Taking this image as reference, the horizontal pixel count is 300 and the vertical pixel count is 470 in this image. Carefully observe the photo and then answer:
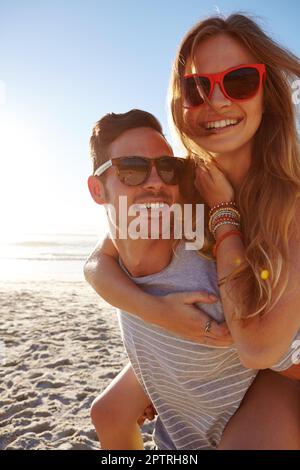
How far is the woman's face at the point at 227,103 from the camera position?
7.82 feet

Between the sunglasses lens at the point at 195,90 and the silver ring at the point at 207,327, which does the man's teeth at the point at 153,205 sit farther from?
the silver ring at the point at 207,327

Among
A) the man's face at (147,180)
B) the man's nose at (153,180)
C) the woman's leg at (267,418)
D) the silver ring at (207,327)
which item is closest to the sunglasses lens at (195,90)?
the man's face at (147,180)

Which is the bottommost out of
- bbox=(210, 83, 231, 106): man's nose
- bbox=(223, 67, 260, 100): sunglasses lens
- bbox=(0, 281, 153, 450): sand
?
bbox=(0, 281, 153, 450): sand

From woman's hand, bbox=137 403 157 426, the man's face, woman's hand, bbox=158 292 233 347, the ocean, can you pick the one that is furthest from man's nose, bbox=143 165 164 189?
the ocean

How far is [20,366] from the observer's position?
5664 millimetres

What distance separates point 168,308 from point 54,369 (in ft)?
12.7

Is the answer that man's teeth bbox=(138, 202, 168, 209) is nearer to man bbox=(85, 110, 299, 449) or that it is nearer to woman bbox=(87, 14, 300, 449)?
man bbox=(85, 110, 299, 449)

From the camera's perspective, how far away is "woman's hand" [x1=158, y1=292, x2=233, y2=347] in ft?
6.96

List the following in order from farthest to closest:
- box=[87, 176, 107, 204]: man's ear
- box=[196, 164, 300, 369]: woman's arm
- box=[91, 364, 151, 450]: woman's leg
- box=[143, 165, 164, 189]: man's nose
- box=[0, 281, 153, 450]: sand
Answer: box=[0, 281, 153, 450]: sand → box=[87, 176, 107, 204]: man's ear → box=[91, 364, 151, 450]: woman's leg → box=[143, 165, 164, 189]: man's nose → box=[196, 164, 300, 369]: woman's arm

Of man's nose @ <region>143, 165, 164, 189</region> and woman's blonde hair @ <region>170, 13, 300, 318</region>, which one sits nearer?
woman's blonde hair @ <region>170, 13, 300, 318</region>

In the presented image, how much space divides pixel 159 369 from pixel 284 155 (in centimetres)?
146

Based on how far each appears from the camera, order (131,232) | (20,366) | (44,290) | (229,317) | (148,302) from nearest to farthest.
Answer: (229,317)
(148,302)
(131,232)
(20,366)
(44,290)
